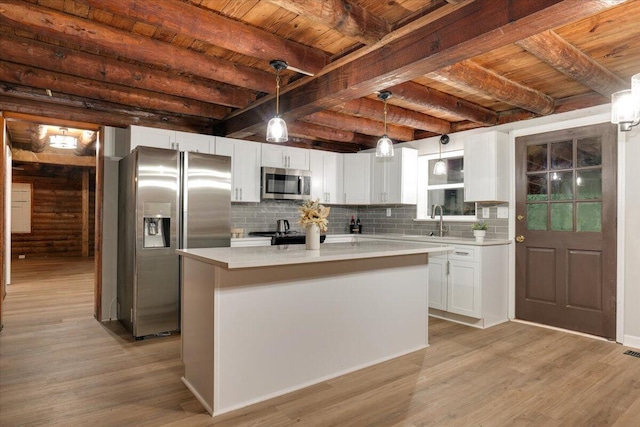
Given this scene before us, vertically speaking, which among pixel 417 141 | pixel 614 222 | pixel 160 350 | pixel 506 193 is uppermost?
pixel 417 141

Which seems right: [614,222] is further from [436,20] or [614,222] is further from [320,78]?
[320,78]

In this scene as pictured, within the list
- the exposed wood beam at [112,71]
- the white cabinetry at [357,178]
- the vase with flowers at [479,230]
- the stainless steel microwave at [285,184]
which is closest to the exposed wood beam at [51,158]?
the stainless steel microwave at [285,184]

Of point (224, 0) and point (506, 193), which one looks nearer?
point (224, 0)

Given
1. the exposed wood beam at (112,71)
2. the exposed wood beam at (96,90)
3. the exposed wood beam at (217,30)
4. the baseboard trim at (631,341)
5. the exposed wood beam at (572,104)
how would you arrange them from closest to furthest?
the exposed wood beam at (217,30), the exposed wood beam at (112,71), the exposed wood beam at (96,90), the baseboard trim at (631,341), the exposed wood beam at (572,104)

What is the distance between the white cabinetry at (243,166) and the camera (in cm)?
461

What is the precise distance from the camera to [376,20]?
2.37 meters

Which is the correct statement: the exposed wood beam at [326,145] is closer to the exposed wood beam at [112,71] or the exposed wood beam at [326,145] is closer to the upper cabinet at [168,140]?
the upper cabinet at [168,140]

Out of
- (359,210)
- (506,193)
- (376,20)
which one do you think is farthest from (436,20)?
(359,210)

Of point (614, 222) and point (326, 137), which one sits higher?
point (326, 137)

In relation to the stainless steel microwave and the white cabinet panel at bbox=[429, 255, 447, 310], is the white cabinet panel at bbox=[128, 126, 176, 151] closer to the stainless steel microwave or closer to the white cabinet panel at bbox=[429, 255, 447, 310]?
the stainless steel microwave

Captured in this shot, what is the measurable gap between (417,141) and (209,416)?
4.39 metres

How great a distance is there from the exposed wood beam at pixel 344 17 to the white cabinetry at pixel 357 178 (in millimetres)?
3212

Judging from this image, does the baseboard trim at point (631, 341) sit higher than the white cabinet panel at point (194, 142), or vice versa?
the white cabinet panel at point (194, 142)

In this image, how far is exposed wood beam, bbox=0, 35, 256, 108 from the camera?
2797 millimetres
